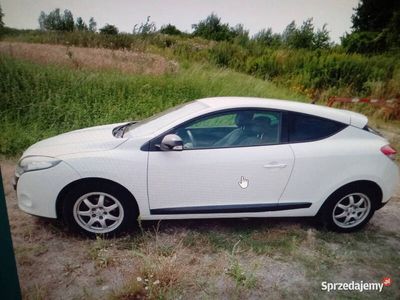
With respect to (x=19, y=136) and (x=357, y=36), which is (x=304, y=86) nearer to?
(x=357, y=36)

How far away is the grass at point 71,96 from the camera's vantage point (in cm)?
634

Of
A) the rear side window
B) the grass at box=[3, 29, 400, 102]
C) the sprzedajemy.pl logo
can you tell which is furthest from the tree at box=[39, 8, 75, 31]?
the sprzedajemy.pl logo

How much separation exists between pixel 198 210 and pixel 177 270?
2.07 ft

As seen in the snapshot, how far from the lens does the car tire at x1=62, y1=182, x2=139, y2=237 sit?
3.06 metres

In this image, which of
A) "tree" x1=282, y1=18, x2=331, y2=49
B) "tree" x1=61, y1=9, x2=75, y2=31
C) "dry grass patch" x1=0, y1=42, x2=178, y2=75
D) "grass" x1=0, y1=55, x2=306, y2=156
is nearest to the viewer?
"grass" x1=0, y1=55, x2=306, y2=156

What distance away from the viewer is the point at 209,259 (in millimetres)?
3061

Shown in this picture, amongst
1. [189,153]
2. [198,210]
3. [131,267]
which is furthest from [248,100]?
[131,267]

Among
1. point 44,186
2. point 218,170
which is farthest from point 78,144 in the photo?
point 218,170

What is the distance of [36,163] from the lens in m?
3.07

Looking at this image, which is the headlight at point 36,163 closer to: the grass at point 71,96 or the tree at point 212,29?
the grass at point 71,96

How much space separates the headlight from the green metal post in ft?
3.84

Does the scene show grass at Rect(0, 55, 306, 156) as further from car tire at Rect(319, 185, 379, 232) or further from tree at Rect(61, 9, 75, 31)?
car tire at Rect(319, 185, 379, 232)

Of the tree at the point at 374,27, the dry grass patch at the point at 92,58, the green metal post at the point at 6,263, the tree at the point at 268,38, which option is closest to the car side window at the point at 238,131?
the green metal post at the point at 6,263

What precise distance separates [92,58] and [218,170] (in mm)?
7144
